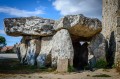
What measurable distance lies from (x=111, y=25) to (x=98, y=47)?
2311 millimetres

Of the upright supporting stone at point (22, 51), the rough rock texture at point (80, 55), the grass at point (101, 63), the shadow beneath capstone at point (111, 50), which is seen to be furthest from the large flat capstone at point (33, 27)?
the rough rock texture at point (80, 55)

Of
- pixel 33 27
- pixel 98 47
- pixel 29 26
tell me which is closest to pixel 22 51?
pixel 29 26

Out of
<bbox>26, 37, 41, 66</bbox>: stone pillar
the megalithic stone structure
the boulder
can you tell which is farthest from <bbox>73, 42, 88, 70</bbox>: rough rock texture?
the boulder

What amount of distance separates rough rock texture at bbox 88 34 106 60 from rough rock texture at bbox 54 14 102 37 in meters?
0.44

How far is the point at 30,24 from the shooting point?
52.0 feet

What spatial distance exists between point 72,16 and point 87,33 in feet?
5.68

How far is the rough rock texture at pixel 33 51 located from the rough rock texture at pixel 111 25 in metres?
4.74

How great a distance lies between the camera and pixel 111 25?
16141 millimetres

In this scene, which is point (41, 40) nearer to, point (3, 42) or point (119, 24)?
point (119, 24)

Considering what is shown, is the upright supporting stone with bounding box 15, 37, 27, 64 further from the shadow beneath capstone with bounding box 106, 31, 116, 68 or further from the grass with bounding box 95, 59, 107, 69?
the shadow beneath capstone with bounding box 106, 31, 116, 68

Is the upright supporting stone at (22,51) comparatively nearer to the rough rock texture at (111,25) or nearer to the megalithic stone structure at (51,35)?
the megalithic stone structure at (51,35)

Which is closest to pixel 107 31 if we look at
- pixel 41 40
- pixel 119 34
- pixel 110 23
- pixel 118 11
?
pixel 110 23

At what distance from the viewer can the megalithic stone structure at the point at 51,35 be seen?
13.5m

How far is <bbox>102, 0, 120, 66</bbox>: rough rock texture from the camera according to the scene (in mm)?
14259
